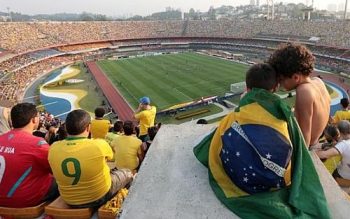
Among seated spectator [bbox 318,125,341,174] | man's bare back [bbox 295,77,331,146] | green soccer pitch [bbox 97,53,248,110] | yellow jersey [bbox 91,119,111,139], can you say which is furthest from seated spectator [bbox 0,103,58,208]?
green soccer pitch [bbox 97,53,248,110]

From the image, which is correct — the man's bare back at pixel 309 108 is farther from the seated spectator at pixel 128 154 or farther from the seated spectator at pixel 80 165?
the seated spectator at pixel 128 154

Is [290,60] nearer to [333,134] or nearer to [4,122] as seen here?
[333,134]

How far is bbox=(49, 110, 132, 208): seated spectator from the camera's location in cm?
358

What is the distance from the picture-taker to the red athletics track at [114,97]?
28244 millimetres

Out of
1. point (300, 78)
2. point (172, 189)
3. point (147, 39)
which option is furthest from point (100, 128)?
point (147, 39)

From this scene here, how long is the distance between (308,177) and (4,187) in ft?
10.5

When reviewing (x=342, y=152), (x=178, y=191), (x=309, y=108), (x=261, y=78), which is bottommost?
(x=342, y=152)

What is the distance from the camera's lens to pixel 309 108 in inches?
143

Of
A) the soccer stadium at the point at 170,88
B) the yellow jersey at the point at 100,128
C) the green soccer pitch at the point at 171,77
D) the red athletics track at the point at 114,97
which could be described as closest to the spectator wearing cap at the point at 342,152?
the soccer stadium at the point at 170,88

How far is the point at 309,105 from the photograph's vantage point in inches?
143

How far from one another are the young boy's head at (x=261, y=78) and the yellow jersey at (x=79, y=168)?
5.73ft

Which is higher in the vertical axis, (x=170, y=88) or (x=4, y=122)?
(x=4, y=122)

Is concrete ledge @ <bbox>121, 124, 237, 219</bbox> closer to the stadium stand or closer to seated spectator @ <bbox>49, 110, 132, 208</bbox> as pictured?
seated spectator @ <bbox>49, 110, 132, 208</bbox>

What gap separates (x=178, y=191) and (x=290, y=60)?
181 centimetres
